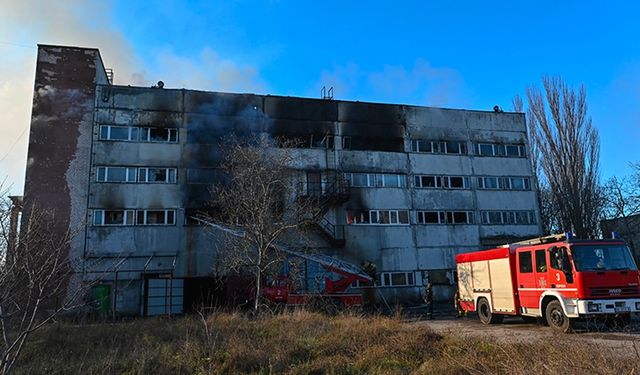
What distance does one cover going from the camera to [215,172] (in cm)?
3038

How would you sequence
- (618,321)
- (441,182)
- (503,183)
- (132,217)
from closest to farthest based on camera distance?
(618,321) → (132,217) → (441,182) → (503,183)

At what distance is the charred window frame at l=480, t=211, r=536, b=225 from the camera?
34.9 m

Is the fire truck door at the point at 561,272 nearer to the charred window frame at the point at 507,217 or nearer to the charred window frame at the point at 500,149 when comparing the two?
the charred window frame at the point at 507,217

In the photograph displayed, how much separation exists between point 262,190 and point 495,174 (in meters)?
22.2

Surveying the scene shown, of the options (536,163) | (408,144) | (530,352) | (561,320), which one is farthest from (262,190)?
(536,163)

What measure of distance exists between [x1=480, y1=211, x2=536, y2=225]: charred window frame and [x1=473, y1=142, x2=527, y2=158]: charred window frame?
15.2 feet

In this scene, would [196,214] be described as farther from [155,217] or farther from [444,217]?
[444,217]

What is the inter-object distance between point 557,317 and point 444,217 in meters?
20.7

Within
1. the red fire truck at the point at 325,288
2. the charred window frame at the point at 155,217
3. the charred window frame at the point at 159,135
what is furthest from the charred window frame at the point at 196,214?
the red fire truck at the point at 325,288

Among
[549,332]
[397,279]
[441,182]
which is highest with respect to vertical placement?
[441,182]

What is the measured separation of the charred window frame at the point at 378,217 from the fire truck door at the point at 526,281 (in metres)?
17.4

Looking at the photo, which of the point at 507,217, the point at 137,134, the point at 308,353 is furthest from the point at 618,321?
the point at 137,134

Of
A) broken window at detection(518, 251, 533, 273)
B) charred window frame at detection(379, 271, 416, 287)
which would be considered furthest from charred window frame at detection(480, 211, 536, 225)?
broken window at detection(518, 251, 533, 273)

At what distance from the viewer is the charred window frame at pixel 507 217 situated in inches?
1375
